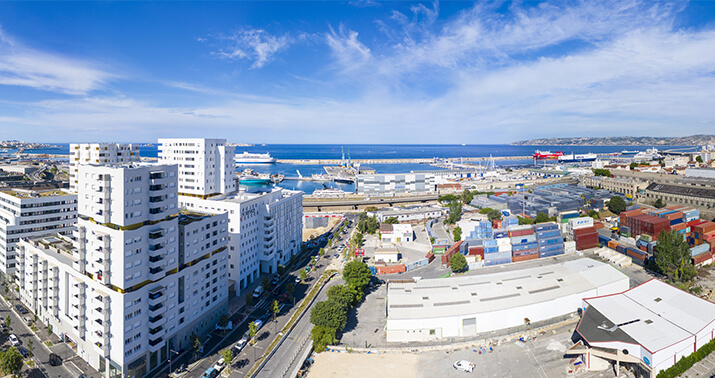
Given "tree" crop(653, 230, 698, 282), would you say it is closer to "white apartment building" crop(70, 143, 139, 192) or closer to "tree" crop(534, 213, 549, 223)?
"tree" crop(534, 213, 549, 223)

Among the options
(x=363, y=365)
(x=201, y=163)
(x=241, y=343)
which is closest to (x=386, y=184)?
(x=201, y=163)

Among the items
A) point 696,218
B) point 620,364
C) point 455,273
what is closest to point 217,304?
point 455,273

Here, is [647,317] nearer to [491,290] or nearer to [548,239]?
[491,290]

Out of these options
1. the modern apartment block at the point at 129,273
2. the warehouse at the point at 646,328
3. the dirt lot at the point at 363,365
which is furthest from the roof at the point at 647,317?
the modern apartment block at the point at 129,273

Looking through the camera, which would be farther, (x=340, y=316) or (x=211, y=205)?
(x=211, y=205)

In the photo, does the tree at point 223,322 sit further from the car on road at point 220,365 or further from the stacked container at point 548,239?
the stacked container at point 548,239

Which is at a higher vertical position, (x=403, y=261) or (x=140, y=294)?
(x=140, y=294)

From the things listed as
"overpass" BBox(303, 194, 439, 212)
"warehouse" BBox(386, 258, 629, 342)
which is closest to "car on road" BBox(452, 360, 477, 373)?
"warehouse" BBox(386, 258, 629, 342)

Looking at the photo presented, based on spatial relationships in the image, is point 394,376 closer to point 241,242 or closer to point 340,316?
point 340,316
